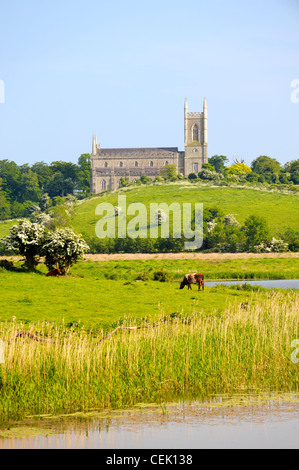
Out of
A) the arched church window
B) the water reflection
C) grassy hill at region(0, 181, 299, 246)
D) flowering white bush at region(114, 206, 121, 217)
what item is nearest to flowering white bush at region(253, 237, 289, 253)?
grassy hill at region(0, 181, 299, 246)

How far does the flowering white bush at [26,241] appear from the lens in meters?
34.1

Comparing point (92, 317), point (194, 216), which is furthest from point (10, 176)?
point (92, 317)

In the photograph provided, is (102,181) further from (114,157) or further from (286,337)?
(286,337)

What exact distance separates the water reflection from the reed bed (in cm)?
61

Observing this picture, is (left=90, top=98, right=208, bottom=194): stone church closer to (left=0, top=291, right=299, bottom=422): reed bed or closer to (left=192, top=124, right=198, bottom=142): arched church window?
(left=192, top=124, right=198, bottom=142): arched church window

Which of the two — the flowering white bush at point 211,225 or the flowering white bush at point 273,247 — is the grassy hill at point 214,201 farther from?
the flowering white bush at point 273,247

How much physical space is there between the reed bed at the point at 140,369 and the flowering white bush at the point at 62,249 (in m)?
19.6

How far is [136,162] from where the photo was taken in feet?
601

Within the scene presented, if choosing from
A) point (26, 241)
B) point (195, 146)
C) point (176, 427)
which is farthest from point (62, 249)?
point (195, 146)

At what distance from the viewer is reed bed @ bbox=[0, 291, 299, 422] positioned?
12.2 metres

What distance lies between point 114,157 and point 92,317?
16623 centimetres

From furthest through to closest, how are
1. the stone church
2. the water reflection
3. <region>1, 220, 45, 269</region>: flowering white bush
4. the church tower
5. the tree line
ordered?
the church tower
the stone church
the tree line
<region>1, 220, 45, 269</region>: flowering white bush
the water reflection

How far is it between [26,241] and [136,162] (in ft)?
494

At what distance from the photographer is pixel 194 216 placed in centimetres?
9400
